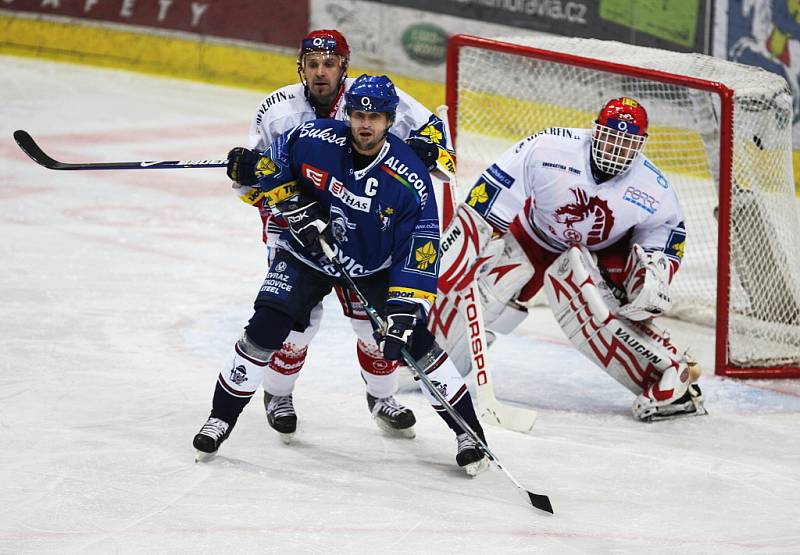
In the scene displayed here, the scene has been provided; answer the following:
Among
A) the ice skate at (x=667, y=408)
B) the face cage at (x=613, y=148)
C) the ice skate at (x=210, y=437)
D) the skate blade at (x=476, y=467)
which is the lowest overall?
the ice skate at (x=667, y=408)

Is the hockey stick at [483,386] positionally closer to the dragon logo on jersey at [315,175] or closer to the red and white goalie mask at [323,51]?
the red and white goalie mask at [323,51]

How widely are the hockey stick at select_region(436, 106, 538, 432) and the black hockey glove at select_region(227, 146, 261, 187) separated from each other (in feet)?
2.12

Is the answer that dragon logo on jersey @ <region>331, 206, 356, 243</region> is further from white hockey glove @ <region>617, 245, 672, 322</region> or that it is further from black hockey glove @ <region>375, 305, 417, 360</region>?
white hockey glove @ <region>617, 245, 672, 322</region>

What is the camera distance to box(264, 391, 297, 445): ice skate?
389 cm

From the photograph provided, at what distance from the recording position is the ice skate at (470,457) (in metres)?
3.63

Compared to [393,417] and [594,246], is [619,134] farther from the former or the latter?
[393,417]

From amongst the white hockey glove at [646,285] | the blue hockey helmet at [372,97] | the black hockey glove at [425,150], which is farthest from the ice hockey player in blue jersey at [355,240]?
the white hockey glove at [646,285]

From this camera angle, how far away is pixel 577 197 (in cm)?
424

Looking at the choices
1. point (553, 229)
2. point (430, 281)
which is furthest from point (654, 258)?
point (430, 281)

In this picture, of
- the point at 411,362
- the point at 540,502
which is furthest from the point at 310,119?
the point at 540,502

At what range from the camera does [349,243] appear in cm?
356

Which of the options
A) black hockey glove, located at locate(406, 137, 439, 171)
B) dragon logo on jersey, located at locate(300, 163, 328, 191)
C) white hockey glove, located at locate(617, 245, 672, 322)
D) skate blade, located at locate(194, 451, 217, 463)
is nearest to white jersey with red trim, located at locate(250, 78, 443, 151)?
black hockey glove, located at locate(406, 137, 439, 171)

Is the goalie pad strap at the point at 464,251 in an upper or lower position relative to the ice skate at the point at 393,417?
upper

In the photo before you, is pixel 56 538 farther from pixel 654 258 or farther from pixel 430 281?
pixel 654 258
